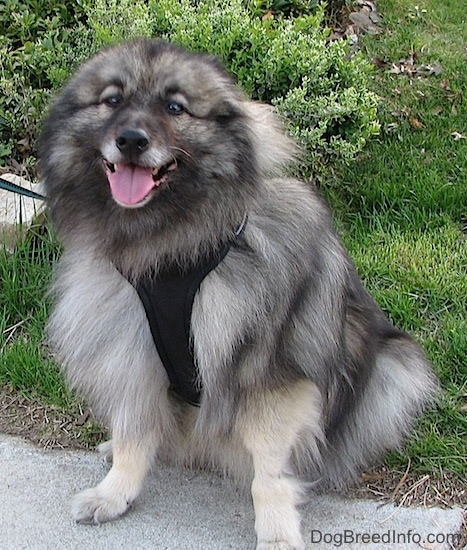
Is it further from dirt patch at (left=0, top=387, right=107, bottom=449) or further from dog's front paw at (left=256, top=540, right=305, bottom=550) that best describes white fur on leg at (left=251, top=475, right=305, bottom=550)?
dirt patch at (left=0, top=387, right=107, bottom=449)

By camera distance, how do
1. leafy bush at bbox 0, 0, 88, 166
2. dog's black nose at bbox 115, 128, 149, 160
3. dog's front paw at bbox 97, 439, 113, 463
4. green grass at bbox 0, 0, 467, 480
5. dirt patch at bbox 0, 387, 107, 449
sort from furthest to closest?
leafy bush at bbox 0, 0, 88, 166 → green grass at bbox 0, 0, 467, 480 → dirt patch at bbox 0, 387, 107, 449 → dog's front paw at bbox 97, 439, 113, 463 → dog's black nose at bbox 115, 128, 149, 160

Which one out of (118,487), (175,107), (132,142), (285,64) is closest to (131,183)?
(132,142)

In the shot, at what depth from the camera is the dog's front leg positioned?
263 centimetres

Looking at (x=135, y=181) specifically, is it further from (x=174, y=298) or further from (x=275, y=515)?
(x=275, y=515)

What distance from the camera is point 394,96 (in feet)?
16.7

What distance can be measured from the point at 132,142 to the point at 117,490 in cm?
126

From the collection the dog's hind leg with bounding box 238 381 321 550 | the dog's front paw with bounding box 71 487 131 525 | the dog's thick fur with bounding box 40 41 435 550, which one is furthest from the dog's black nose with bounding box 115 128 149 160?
the dog's front paw with bounding box 71 487 131 525

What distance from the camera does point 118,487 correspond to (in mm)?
2666

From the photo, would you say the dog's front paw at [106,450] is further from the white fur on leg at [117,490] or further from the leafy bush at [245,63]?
the leafy bush at [245,63]


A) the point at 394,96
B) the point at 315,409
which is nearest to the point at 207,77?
the point at 315,409

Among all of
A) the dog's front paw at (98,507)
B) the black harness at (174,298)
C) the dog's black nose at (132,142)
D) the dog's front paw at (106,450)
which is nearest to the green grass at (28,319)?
the dog's front paw at (106,450)

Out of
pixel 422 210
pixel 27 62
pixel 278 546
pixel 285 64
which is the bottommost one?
pixel 278 546

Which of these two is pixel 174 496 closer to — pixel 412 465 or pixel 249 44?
pixel 412 465

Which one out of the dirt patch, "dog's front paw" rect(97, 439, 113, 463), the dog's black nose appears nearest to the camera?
the dog's black nose
